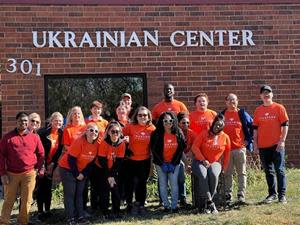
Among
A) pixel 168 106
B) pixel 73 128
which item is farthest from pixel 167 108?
pixel 73 128

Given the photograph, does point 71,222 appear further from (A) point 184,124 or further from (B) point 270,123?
(B) point 270,123

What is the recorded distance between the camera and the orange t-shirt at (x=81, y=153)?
303 inches

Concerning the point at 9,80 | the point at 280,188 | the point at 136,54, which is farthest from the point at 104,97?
the point at 280,188

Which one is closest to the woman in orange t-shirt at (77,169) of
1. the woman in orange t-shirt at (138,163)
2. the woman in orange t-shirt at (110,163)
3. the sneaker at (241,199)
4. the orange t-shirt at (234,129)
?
the woman in orange t-shirt at (110,163)

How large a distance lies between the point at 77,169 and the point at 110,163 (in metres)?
0.48

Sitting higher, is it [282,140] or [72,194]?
[282,140]

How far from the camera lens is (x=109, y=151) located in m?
7.83

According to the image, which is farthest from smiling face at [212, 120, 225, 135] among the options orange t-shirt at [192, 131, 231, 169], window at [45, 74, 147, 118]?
window at [45, 74, 147, 118]

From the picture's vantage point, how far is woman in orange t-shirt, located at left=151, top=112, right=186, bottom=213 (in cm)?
796

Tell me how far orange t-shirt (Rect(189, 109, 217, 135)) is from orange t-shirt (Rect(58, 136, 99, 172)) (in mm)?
1631

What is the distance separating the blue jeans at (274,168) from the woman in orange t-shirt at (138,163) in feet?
5.83

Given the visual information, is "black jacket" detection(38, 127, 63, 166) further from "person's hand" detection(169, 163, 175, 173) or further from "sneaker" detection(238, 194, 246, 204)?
"sneaker" detection(238, 194, 246, 204)

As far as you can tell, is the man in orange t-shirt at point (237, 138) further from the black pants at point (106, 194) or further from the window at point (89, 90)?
the window at point (89, 90)

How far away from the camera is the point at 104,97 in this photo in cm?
1067
